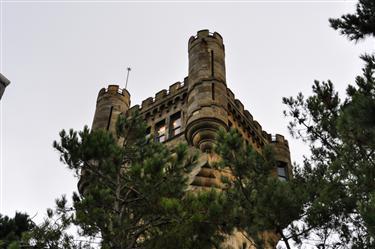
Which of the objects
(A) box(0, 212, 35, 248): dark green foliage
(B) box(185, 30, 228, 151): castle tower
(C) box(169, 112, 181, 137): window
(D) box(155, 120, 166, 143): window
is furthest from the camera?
(D) box(155, 120, 166, 143): window

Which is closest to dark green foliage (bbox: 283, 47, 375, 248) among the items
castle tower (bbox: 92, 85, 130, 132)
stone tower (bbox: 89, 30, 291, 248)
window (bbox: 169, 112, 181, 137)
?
stone tower (bbox: 89, 30, 291, 248)

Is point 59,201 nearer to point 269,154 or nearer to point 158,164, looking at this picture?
point 158,164

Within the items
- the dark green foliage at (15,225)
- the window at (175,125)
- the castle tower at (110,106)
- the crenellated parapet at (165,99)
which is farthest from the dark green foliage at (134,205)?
Answer: the castle tower at (110,106)

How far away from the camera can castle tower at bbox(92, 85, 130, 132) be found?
75.0ft

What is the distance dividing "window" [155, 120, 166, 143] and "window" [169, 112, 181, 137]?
1.37ft

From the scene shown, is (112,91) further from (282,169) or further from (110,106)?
(282,169)

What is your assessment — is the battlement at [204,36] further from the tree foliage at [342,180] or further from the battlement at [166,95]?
the tree foliage at [342,180]

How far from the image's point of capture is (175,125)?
68.4ft

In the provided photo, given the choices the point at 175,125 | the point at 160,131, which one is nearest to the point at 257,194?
the point at 175,125

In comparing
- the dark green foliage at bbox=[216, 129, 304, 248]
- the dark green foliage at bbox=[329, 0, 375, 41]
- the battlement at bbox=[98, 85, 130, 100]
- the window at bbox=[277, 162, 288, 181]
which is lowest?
the dark green foliage at bbox=[216, 129, 304, 248]

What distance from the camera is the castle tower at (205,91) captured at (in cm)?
1723

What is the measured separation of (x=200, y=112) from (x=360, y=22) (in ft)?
35.5

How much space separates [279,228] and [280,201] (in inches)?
23.1

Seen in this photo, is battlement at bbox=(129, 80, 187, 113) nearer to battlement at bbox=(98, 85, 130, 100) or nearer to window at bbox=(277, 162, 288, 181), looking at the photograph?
battlement at bbox=(98, 85, 130, 100)
